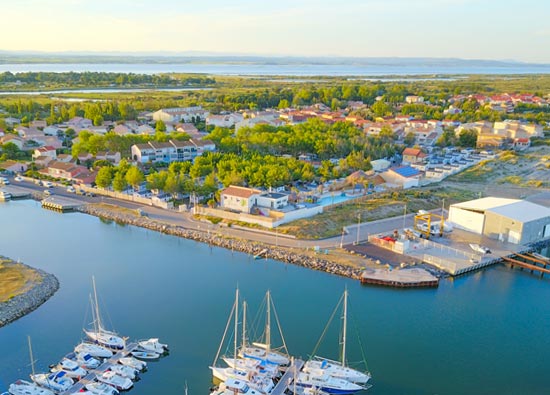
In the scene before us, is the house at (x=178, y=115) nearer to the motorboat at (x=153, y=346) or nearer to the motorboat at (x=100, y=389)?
the motorboat at (x=153, y=346)

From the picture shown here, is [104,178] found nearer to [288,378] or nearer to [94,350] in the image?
[94,350]

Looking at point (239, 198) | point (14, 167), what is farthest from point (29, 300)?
point (14, 167)

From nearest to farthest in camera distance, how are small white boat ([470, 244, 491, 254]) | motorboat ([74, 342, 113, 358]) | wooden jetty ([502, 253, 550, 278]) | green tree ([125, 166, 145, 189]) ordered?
motorboat ([74, 342, 113, 358]) → wooden jetty ([502, 253, 550, 278]) → small white boat ([470, 244, 491, 254]) → green tree ([125, 166, 145, 189])

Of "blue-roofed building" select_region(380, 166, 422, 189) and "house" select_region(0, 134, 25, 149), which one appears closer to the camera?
"blue-roofed building" select_region(380, 166, 422, 189)

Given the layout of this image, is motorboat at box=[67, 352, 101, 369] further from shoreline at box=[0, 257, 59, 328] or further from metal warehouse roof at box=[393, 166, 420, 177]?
metal warehouse roof at box=[393, 166, 420, 177]

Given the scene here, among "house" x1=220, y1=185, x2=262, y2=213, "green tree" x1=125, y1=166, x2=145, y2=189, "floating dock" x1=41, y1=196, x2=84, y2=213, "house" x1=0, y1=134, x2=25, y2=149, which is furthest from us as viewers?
"house" x1=0, y1=134, x2=25, y2=149

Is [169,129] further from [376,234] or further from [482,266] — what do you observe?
[482,266]

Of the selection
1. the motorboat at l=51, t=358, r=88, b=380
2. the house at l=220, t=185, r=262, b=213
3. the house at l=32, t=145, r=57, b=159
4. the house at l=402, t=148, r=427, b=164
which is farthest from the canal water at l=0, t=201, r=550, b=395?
the house at l=402, t=148, r=427, b=164
